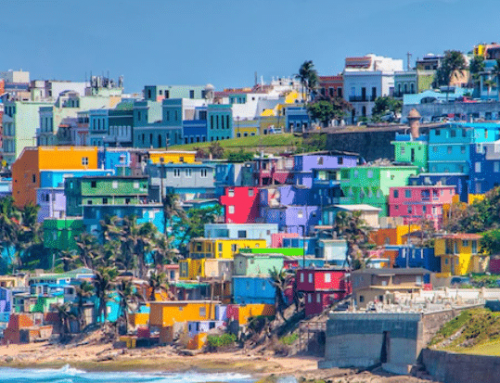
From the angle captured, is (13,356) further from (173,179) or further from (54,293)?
(173,179)

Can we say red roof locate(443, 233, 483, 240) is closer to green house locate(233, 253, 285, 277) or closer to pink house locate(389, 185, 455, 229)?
green house locate(233, 253, 285, 277)

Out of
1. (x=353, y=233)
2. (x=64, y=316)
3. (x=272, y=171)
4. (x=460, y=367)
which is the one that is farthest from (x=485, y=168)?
(x=460, y=367)

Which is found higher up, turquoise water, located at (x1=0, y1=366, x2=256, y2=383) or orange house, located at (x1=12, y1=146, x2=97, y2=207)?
orange house, located at (x1=12, y1=146, x2=97, y2=207)

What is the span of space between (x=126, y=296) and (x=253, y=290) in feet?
22.4

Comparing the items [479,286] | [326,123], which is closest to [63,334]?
[479,286]

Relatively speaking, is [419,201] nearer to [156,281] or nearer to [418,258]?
[418,258]

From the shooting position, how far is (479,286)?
95.5m

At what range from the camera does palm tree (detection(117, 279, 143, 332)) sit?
102 metres

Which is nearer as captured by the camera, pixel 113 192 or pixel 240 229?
pixel 240 229

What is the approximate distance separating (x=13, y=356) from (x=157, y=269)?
1245 cm

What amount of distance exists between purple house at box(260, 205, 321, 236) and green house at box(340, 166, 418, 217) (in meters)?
2.30

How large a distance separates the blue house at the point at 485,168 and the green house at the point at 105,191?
2160 centimetres

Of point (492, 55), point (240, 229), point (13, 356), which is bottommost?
point (13, 356)

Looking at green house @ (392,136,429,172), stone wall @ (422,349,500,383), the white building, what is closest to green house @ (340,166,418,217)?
green house @ (392,136,429,172)
